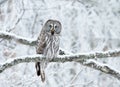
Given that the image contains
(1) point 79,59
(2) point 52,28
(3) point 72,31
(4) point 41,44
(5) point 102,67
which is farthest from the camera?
(3) point 72,31

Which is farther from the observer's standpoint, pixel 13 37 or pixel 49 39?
pixel 49 39

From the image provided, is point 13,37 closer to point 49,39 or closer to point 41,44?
point 41,44

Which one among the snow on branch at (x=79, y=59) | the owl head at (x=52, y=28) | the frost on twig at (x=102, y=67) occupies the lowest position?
the frost on twig at (x=102, y=67)

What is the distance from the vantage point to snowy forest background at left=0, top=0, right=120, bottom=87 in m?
7.42

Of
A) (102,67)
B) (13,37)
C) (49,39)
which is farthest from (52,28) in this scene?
(102,67)

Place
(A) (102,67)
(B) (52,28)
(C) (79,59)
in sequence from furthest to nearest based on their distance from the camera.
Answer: (B) (52,28) < (A) (102,67) < (C) (79,59)

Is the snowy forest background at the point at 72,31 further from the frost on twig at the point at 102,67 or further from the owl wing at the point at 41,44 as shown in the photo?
the frost on twig at the point at 102,67

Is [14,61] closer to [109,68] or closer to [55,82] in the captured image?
[109,68]

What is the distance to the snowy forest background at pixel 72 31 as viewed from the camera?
7.42 m

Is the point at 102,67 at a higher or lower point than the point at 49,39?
lower

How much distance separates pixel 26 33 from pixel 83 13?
35.6 inches

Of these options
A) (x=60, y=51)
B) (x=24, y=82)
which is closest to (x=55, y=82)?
(x=24, y=82)

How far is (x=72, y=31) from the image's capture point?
8188mm

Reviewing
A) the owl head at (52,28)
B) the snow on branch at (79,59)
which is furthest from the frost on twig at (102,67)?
the owl head at (52,28)
